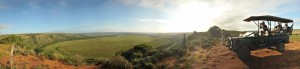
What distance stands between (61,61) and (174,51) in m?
10.4

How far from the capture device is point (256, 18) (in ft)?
60.4

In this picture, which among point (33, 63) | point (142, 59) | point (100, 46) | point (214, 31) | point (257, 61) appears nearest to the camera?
point (257, 61)

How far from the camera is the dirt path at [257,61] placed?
16250 millimetres

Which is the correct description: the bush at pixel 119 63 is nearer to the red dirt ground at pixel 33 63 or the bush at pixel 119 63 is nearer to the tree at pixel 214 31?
the red dirt ground at pixel 33 63

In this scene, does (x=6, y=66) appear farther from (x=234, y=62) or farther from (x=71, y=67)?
(x=234, y=62)

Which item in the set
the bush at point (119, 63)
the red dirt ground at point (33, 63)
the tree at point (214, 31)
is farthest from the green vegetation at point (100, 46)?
the bush at point (119, 63)

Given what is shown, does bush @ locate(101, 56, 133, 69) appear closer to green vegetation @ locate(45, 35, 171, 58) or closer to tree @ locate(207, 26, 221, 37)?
tree @ locate(207, 26, 221, 37)

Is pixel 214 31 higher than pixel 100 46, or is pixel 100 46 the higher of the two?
pixel 214 31

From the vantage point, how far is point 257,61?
1755cm

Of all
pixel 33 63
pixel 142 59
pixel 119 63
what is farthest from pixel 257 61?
pixel 33 63

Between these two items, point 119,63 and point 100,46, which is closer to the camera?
point 119,63

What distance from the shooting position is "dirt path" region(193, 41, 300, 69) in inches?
640

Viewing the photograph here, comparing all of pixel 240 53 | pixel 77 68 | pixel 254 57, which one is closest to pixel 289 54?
pixel 254 57

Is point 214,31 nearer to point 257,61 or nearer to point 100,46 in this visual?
point 257,61
